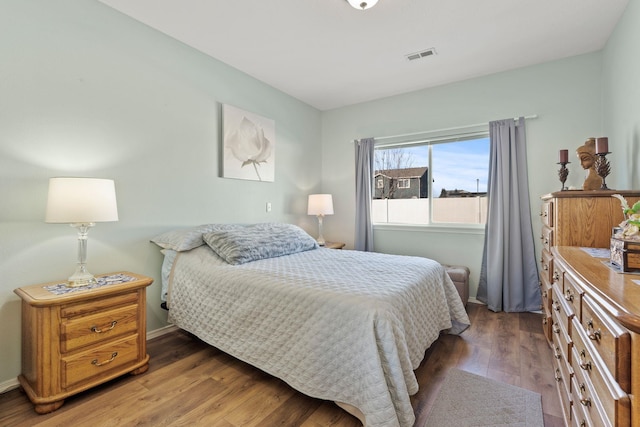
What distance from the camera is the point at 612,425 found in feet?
2.49

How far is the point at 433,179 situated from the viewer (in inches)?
147

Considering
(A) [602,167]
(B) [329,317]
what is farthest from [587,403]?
(A) [602,167]

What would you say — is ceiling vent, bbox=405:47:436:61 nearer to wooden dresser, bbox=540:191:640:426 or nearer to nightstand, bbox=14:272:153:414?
wooden dresser, bbox=540:191:640:426

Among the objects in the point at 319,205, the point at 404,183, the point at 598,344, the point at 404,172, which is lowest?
the point at 598,344

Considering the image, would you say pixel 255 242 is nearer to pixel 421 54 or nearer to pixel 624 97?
pixel 421 54

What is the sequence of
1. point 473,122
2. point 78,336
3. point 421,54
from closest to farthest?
point 78,336 → point 421,54 → point 473,122

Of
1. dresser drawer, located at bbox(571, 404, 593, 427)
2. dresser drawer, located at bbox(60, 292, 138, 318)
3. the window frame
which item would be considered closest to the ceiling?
the window frame

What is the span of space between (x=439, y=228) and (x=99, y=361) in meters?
3.41

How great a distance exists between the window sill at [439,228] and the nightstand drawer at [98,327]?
9.74ft

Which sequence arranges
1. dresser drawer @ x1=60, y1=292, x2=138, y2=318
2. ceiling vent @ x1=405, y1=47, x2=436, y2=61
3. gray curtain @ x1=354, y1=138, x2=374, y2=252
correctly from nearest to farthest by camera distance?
1. dresser drawer @ x1=60, y1=292, x2=138, y2=318
2. ceiling vent @ x1=405, y1=47, x2=436, y2=61
3. gray curtain @ x1=354, y1=138, x2=374, y2=252

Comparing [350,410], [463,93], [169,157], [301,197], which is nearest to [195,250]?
[169,157]

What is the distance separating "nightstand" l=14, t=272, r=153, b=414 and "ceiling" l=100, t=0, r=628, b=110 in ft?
6.76

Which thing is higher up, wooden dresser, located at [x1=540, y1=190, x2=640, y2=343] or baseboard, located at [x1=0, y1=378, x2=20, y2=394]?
wooden dresser, located at [x1=540, y1=190, x2=640, y2=343]

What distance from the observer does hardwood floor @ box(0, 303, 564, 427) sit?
1566mm
